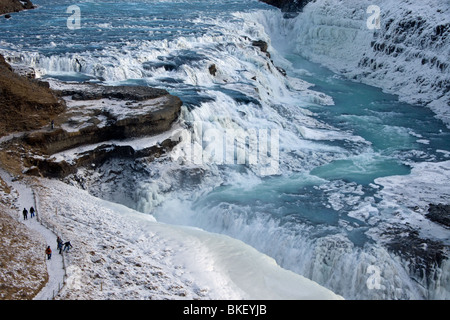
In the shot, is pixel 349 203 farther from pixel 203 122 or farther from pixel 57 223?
pixel 57 223

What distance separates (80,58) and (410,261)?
862 inches

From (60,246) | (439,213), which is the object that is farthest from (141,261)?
Result: (439,213)

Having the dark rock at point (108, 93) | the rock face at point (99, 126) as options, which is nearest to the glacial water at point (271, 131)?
the rock face at point (99, 126)

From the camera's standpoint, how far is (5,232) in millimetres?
12266

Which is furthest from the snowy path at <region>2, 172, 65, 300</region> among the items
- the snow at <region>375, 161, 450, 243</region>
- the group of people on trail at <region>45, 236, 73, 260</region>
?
the snow at <region>375, 161, 450, 243</region>

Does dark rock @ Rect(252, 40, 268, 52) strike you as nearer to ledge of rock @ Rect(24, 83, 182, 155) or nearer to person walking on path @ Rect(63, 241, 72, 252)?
ledge of rock @ Rect(24, 83, 182, 155)

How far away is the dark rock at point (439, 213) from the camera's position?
1611 cm

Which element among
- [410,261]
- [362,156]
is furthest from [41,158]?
[362,156]

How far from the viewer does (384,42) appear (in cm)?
4009

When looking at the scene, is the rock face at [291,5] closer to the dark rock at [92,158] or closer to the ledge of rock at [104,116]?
the ledge of rock at [104,116]

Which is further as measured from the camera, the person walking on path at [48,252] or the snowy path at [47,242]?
the person walking on path at [48,252]

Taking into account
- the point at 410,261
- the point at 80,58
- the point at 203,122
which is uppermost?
the point at 80,58

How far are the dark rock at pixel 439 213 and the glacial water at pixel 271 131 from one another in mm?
781

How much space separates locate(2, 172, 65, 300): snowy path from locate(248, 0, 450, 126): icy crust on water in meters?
26.3
